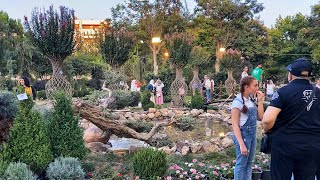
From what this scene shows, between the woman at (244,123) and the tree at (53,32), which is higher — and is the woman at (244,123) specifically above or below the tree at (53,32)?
below

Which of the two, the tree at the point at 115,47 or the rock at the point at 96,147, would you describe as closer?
the rock at the point at 96,147

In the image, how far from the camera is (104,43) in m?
15.4

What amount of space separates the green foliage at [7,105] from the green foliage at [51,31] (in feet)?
17.3

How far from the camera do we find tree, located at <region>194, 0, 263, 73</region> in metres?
30.3

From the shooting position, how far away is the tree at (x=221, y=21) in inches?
1195

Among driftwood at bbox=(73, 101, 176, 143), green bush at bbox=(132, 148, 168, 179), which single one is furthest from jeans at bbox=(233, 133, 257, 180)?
driftwood at bbox=(73, 101, 176, 143)

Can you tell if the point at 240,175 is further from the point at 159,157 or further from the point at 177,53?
the point at 177,53

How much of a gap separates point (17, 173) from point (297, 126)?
2.95 m

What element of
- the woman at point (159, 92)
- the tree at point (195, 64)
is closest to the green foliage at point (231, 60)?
the tree at point (195, 64)

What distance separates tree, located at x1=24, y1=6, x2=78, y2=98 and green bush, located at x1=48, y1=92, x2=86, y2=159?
5.75 meters

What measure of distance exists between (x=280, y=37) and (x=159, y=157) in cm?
4054

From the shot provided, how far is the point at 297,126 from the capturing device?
299 cm

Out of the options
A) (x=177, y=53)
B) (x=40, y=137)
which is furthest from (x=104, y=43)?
(x=40, y=137)

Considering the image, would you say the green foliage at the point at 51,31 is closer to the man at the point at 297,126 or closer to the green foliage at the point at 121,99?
the green foliage at the point at 121,99
